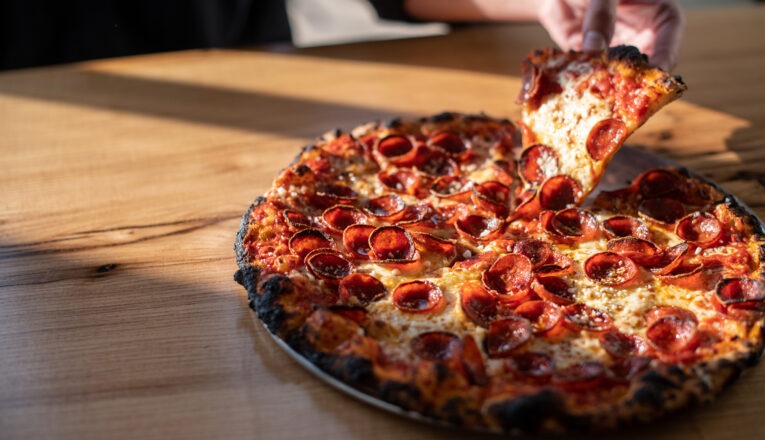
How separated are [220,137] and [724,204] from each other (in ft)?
5.22

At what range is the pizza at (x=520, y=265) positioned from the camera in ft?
4.72

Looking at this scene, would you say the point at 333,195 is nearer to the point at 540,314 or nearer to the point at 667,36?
the point at 540,314

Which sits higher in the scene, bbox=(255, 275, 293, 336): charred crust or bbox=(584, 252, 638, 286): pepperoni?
bbox=(584, 252, 638, 286): pepperoni

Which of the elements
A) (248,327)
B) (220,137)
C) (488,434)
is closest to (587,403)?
(488,434)

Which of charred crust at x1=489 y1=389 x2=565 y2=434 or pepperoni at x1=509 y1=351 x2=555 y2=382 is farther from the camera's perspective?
pepperoni at x1=509 y1=351 x2=555 y2=382

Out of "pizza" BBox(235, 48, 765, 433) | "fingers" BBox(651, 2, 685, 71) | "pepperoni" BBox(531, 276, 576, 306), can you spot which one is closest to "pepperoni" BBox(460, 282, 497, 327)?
"pizza" BBox(235, 48, 765, 433)

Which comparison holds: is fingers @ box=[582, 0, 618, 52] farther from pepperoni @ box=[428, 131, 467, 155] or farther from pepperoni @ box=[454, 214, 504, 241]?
pepperoni @ box=[454, 214, 504, 241]

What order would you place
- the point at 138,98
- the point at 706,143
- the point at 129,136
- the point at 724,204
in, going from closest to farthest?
the point at 724,204
the point at 706,143
the point at 129,136
the point at 138,98

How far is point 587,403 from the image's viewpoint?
1.40m

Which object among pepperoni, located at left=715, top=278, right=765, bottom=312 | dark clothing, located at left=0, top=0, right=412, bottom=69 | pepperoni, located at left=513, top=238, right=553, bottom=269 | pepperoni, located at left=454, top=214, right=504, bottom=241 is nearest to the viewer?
pepperoni, located at left=715, top=278, right=765, bottom=312

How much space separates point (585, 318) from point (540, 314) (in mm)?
94

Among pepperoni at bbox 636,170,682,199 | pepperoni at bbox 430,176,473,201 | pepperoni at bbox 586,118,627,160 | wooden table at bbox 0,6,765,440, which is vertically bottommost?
wooden table at bbox 0,6,765,440

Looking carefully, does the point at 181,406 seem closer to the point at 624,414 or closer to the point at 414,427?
the point at 414,427

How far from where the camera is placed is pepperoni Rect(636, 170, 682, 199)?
2.02 m
